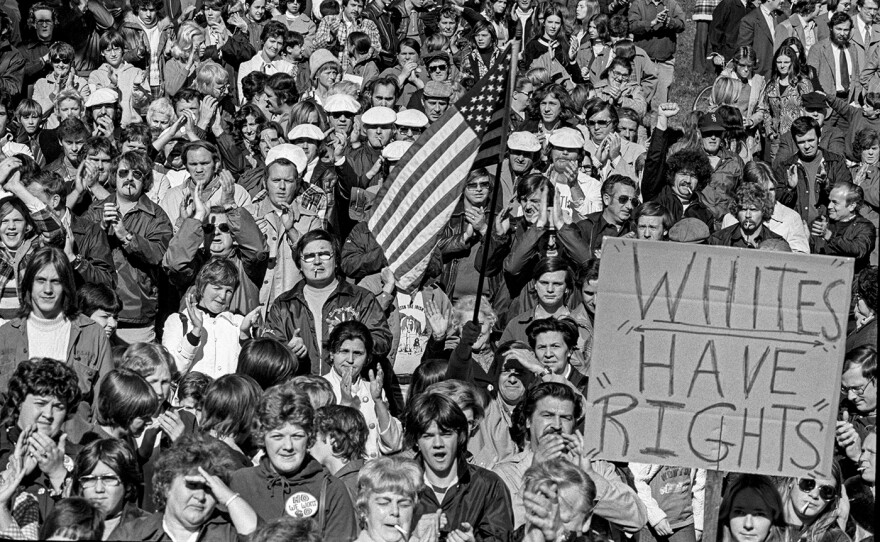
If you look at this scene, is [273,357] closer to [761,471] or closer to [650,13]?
[761,471]

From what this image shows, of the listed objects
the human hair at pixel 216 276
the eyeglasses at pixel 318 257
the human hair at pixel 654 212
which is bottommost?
the human hair at pixel 216 276

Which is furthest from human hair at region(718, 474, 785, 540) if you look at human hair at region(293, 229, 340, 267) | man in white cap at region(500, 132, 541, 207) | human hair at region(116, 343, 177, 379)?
man in white cap at region(500, 132, 541, 207)

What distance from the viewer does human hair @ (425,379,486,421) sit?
784 centimetres

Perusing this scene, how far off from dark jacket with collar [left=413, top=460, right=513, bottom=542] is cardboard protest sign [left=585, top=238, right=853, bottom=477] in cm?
65

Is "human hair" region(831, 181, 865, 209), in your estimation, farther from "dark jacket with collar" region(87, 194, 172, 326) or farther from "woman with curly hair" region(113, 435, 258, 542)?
A: "woman with curly hair" region(113, 435, 258, 542)

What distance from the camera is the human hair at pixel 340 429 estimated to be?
7543mm

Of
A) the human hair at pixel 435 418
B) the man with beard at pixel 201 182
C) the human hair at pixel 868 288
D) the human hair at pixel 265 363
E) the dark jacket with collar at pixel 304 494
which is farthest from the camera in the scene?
the man with beard at pixel 201 182

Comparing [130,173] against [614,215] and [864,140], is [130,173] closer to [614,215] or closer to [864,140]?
[614,215]

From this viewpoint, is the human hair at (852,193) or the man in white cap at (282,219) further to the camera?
the human hair at (852,193)

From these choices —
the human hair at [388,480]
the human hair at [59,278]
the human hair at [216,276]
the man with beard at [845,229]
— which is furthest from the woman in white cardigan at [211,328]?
the man with beard at [845,229]

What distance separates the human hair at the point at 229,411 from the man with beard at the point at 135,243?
273 cm

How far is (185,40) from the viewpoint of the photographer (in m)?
15.3

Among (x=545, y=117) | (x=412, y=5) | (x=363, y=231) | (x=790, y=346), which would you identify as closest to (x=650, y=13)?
(x=412, y=5)

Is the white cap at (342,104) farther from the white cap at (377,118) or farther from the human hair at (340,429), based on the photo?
the human hair at (340,429)
